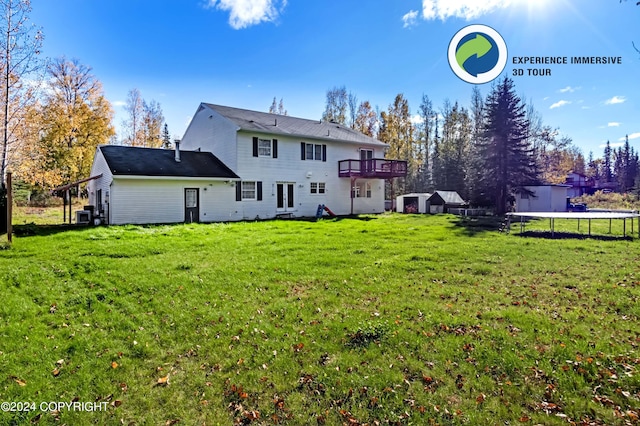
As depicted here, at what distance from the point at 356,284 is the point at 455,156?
33.9m

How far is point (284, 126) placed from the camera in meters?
22.8

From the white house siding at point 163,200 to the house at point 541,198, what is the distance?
19.7 meters

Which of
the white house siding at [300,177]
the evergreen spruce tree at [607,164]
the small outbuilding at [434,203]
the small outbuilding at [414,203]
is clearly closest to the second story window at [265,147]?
the white house siding at [300,177]

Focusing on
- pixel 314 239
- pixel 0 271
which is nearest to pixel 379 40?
pixel 314 239

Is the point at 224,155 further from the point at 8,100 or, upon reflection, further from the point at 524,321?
the point at 524,321

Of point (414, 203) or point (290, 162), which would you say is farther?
point (414, 203)

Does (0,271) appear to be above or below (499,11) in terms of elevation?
below

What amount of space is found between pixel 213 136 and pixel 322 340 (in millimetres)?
19660

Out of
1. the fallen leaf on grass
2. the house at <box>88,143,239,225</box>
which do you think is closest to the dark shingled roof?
the house at <box>88,143,239,225</box>

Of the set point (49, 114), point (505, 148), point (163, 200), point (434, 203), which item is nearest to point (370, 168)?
point (434, 203)

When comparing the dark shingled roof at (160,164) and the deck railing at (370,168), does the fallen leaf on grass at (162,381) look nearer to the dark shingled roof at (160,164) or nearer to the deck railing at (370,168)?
the dark shingled roof at (160,164)

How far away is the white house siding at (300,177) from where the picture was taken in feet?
66.2

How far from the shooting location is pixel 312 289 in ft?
21.0

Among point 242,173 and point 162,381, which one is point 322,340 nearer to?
point 162,381
